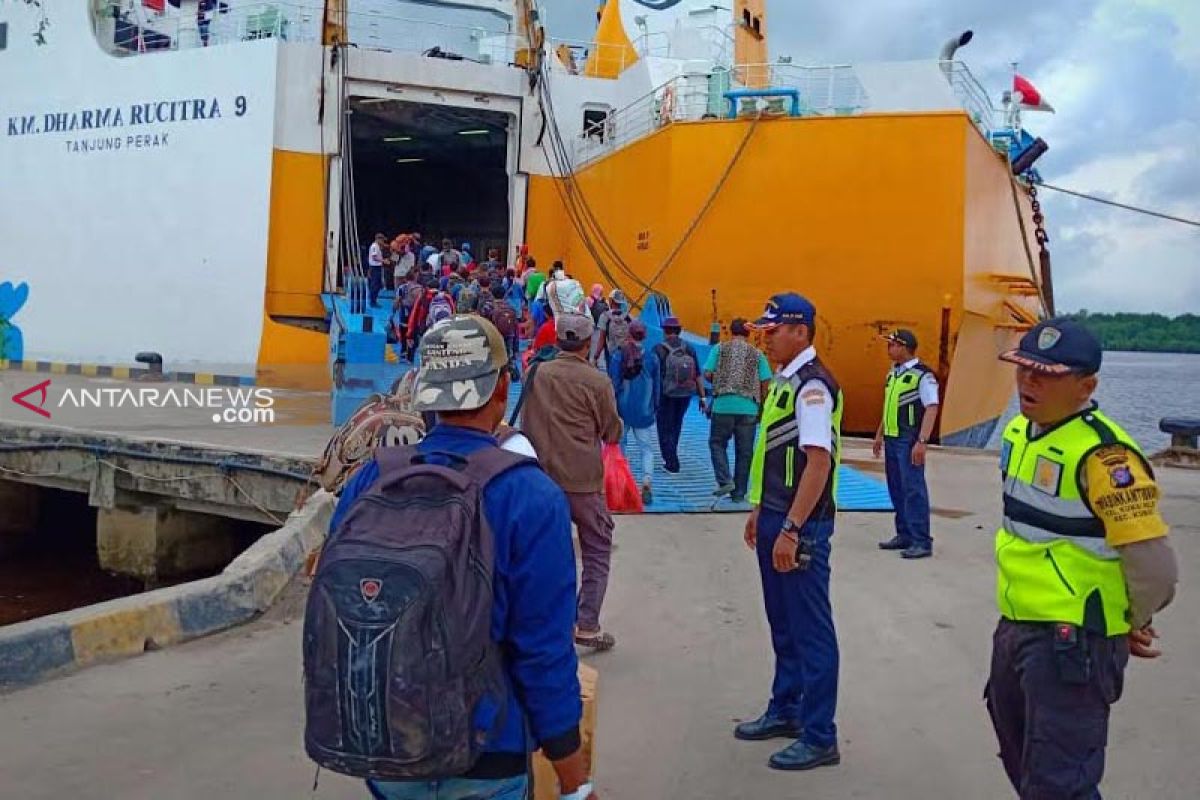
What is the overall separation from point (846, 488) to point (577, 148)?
531 inches

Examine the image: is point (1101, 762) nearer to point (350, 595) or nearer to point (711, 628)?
point (350, 595)

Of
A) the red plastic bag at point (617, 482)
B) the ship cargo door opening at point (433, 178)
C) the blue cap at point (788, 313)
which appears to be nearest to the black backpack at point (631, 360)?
the red plastic bag at point (617, 482)

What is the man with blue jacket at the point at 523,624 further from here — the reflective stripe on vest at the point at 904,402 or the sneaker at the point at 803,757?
the reflective stripe on vest at the point at 904,402

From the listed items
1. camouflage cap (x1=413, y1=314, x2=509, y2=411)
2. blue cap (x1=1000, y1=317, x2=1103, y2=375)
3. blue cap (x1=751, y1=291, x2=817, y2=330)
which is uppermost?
blue cap (x1=751, y1=291, x2=817, y2=330)

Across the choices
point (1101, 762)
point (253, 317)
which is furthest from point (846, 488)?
point (253, 317)

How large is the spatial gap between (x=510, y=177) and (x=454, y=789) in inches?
761

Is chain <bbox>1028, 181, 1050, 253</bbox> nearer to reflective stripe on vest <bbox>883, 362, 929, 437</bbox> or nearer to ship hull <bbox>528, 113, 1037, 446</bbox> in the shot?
ship hull <bbox>528, 113, 1037, 446</bbox>

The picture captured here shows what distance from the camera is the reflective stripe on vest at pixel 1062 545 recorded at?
7.82 feet

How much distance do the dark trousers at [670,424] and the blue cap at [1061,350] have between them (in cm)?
605

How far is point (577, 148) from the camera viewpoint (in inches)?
829

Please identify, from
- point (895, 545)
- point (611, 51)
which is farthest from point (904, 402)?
point (611, 51)

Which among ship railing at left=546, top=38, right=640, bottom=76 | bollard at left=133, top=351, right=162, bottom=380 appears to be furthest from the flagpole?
bollard at left=133, top=351, right=162, bottom=380

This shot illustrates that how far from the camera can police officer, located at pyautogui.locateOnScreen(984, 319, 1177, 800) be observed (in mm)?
2332

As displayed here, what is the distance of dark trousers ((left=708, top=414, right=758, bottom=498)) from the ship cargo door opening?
47.6 feet
